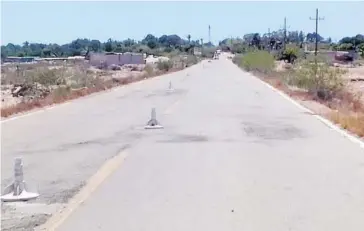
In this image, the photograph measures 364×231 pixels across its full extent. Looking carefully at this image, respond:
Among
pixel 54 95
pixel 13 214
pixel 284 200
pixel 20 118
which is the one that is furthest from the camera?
pixel 54 95

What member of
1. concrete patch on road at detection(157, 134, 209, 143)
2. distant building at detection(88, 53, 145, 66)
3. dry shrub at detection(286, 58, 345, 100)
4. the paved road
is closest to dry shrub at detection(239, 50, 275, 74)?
distant building at detection(88, 53, 145, 66)

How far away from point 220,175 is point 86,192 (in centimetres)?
234

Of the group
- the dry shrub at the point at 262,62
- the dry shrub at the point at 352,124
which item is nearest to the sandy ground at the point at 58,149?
the dry shrub at the point at 352,124

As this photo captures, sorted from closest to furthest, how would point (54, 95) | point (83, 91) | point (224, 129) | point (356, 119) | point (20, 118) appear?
1. point (224, 129)
2. point (356, 119)
3. point (20, 118)
4. point (54, 95)
5. point (83, 91)

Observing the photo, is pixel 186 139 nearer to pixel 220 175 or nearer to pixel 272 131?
pixel 272 131

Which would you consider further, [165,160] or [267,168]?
[165,160]

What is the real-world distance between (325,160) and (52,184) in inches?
204

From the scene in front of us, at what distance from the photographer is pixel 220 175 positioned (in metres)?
12.1

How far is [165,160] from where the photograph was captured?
14156mm

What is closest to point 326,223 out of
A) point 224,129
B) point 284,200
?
point 284,200

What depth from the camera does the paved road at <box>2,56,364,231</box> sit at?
865cm

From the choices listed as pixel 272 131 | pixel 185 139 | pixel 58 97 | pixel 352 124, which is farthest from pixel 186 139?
pixel 58 97

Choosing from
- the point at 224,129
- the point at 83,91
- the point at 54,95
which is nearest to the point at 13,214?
the point at 224,129

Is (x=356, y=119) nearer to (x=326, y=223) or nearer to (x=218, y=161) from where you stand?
(x=218, y=161)
